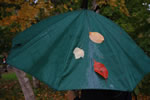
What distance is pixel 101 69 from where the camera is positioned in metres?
1.85

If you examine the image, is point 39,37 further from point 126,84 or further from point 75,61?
point 126,84

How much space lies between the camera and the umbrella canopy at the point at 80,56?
71.0 inches

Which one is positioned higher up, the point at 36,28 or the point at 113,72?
the point at 36,28

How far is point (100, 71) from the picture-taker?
1.82m

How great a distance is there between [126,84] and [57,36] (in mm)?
865

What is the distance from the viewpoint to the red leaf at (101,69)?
181cm

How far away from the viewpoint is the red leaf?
181cm

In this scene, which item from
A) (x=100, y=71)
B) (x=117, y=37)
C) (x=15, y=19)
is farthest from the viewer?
(x=15, y=19)

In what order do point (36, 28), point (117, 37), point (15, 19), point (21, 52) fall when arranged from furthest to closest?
point (15, 19)
point (36, 28)
point (117, 37)
point (21, 52)

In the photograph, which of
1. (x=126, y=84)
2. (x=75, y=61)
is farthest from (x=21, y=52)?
(x=126, y=84)

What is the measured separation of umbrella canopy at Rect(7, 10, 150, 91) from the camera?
1803 millimetres

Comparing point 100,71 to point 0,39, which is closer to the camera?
point 100,71

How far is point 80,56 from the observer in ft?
6.28

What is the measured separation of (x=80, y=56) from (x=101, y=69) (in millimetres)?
236
